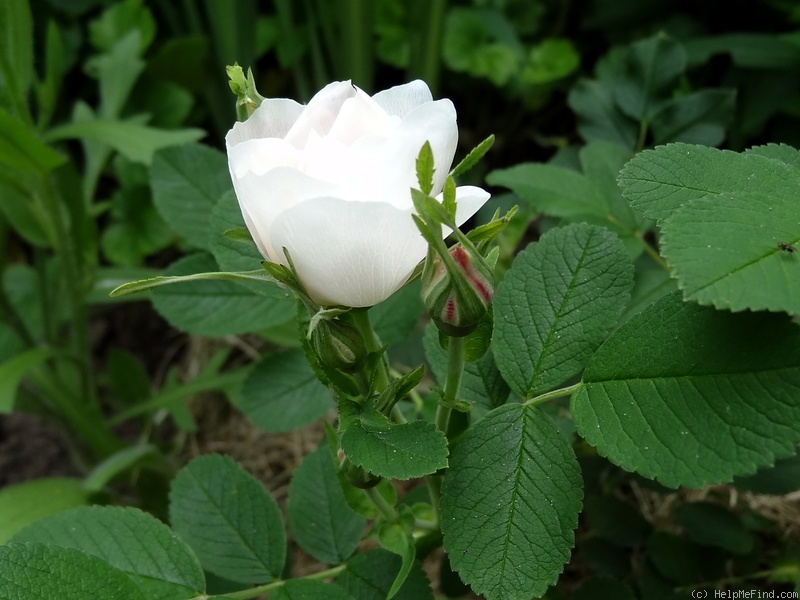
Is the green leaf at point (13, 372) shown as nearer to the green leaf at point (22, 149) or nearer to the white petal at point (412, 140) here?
the green leaf at point (22, 149)

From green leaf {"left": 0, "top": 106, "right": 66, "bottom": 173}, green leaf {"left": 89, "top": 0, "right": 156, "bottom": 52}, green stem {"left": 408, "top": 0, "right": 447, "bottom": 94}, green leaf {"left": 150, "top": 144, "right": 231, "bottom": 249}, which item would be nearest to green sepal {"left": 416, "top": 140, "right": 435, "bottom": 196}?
green leaf {"left": 150, "top": 144, "right": 231, "bottom": 249}

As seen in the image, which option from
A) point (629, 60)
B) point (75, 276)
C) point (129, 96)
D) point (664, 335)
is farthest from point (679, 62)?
point (129, 96)

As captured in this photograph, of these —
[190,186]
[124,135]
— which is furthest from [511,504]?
[124,135]

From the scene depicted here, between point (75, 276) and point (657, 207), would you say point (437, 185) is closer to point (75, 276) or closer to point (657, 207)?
point (657, 207)

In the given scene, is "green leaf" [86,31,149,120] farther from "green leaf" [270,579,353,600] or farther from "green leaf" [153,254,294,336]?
"green leaf" [270,579,353,600]

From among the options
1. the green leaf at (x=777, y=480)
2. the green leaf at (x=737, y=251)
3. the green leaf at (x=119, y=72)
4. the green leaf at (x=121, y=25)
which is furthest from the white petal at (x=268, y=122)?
the green leaf at (x=121, y=25)

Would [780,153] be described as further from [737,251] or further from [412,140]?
[412,140]
